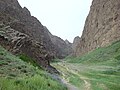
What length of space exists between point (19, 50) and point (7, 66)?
1554 cm

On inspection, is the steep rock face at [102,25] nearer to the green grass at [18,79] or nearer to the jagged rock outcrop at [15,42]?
the jagged rock outcrop at [15,42]

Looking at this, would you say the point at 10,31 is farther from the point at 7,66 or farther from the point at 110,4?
the point at 110,4

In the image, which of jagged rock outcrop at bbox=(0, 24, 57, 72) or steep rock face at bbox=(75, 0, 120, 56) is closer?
jagged rock outcrop at bbox=(0, 24, 57, 72)

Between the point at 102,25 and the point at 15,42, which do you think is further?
the point at 102,25

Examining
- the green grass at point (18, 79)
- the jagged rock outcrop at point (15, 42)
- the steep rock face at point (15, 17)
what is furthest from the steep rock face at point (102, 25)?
the green grass at point (18, 79)

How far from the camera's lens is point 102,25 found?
372 ft

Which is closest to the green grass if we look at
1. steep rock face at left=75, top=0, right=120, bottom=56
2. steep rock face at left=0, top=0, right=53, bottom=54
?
steep rock face at left=0, top=0, right=53, bottom=54

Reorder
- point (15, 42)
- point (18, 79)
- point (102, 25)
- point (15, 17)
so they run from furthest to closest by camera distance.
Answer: point (102, 25) → point (15, 17) → point (15, 42) → point (18, 79)

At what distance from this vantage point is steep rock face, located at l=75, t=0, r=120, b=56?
102 meters

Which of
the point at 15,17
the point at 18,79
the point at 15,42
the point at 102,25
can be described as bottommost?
the point at 18,79

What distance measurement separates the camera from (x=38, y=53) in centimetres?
4316

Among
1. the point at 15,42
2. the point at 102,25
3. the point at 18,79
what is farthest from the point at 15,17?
the point at 18,79

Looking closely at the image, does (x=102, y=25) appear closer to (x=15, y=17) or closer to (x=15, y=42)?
(x=15, y=17)

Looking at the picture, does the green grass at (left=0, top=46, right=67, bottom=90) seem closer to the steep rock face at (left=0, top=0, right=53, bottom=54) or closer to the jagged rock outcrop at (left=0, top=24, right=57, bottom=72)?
the jagged rock outcrop at (left=0, top=24, right=57, bottom=72)
